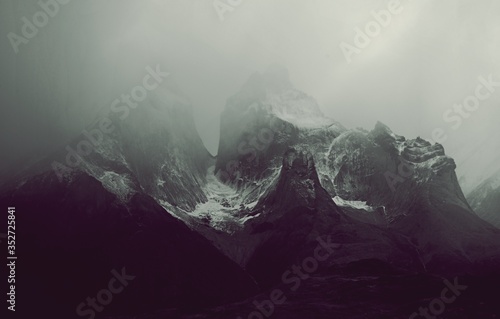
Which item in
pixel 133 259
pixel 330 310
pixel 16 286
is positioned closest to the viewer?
pixel 330 310

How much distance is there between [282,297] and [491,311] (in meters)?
66.9

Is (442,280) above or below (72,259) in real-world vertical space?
below

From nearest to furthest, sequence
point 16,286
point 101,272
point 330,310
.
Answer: point 330,310 → point 16,286 → point 101,272

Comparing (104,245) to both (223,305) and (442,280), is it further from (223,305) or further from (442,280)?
(442,280)

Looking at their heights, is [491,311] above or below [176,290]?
below

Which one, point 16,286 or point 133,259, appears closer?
point 16,286

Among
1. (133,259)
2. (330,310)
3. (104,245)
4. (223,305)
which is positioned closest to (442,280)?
(330,310)

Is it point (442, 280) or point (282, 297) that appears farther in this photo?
point (442, 280)

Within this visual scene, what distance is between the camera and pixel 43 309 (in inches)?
5851

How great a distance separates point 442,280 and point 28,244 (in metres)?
155

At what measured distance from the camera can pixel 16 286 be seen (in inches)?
6024

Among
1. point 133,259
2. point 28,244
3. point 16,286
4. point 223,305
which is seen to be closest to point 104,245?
point 133,259

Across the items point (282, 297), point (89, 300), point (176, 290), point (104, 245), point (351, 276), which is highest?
point (104, 245)

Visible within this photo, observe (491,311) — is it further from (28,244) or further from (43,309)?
(28,244)
